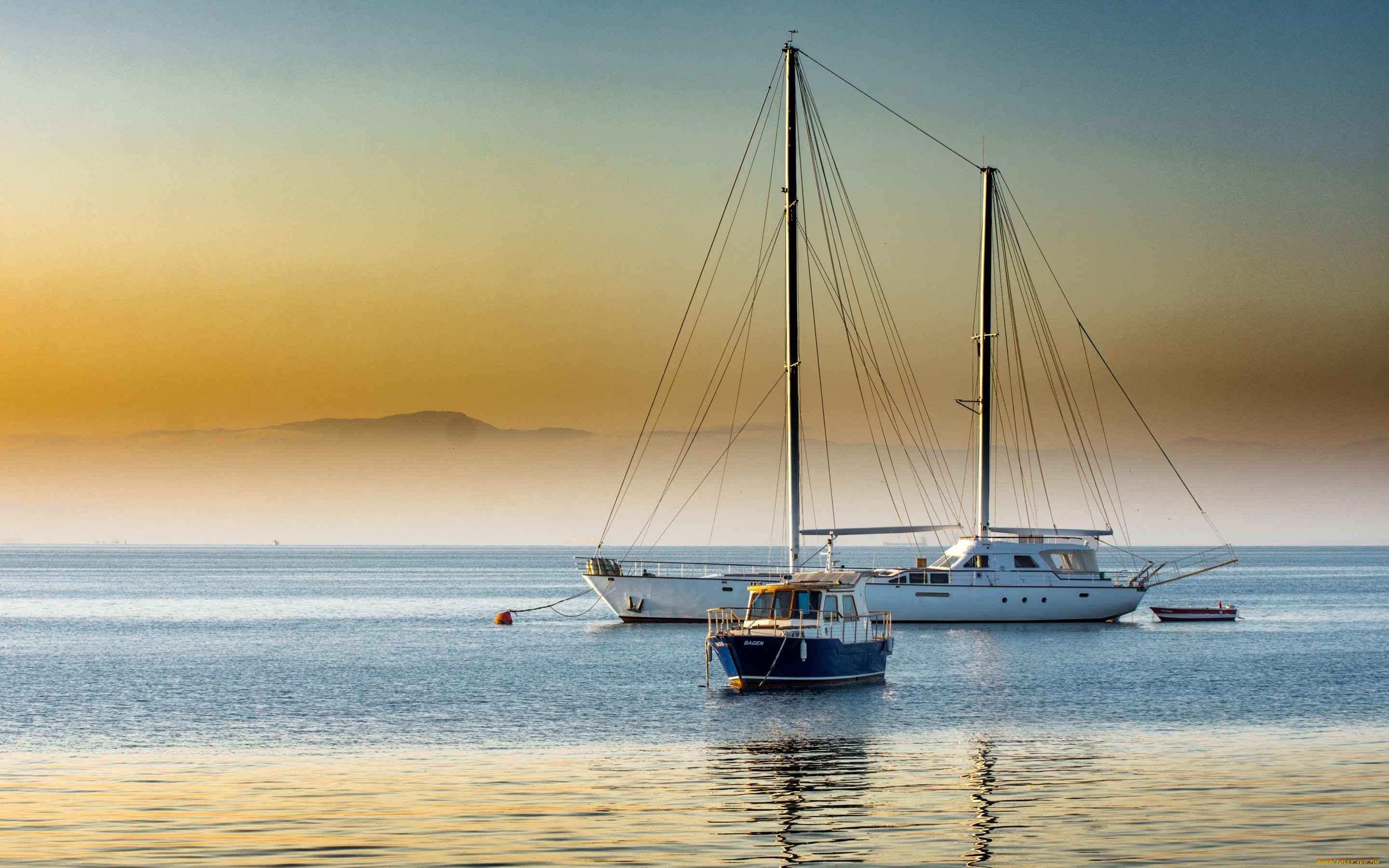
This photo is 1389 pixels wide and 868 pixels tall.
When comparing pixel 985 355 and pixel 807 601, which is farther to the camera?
pixel 985 355

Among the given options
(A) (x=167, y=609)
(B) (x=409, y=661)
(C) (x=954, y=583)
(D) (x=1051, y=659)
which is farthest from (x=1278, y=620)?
(A) (x=167, y=609)

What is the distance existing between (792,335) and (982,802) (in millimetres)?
37033

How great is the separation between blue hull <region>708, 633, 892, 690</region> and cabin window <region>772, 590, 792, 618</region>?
165 centimetres

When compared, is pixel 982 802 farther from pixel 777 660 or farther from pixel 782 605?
pixel 782 605

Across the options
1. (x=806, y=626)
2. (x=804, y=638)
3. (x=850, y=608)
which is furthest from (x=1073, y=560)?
(x=804, y=638)

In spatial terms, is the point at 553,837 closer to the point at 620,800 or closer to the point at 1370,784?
the point at 620,800

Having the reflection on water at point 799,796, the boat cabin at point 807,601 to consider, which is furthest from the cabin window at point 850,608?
the reflection on water at point 799,796

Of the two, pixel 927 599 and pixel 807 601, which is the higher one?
pixel 807 601

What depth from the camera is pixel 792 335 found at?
5900 cm

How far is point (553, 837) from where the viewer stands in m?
21.1

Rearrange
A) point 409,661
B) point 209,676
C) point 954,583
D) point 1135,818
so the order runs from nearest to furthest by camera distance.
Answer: point 1135,818, point 209,676, point 409,661, point 954,583

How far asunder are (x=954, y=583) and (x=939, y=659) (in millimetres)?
16044

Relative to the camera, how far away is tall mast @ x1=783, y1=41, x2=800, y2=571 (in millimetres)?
58000

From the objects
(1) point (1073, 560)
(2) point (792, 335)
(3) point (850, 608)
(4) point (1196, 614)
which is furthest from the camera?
(4) point (1196, 614)
